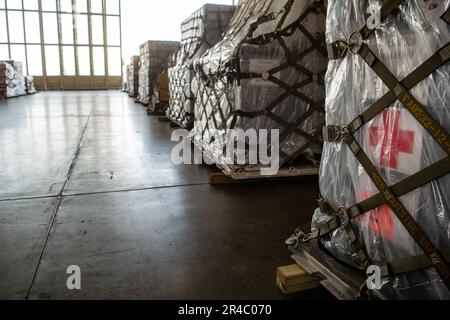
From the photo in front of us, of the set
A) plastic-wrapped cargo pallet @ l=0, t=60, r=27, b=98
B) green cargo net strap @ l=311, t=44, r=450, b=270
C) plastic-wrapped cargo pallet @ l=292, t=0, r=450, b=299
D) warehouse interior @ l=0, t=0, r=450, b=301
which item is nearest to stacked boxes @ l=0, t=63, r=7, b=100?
plastic-wrapped cargo pallet @ l=0, t=60, r=27, b=98

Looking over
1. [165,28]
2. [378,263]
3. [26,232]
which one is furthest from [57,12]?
[378,263]

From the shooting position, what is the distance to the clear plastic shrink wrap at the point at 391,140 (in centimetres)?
118

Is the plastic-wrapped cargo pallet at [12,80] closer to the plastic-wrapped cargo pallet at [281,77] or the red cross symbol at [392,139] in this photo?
the plastic-wrapped cargo pallet at [281,77]

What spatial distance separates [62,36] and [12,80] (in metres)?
7.98

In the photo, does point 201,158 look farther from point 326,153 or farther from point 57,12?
point 57,12

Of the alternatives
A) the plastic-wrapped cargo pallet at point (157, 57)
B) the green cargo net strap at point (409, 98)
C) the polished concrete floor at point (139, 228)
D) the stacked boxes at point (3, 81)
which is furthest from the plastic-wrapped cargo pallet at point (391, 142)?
the stacked boxes at point (3, 81)

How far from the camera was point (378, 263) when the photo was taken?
4.77 feet

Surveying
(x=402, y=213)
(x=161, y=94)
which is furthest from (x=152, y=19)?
(x=402, y=213)

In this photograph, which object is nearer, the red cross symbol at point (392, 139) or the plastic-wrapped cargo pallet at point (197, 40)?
the red cross symbol at point (392, 139)

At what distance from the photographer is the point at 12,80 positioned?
1560cm

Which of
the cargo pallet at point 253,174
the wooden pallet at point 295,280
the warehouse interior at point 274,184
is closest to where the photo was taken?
the warehouse interior at point 274,184

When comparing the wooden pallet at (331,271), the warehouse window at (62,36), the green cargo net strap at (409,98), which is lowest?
the wooden pallet at (331,271)

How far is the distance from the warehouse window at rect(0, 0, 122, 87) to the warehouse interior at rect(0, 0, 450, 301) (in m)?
19.6

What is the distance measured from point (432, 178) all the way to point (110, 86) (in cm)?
2485
